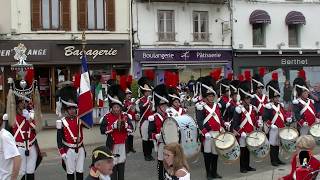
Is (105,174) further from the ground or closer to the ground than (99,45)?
closer to the ground

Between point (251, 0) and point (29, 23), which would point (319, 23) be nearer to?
point (251, 0)

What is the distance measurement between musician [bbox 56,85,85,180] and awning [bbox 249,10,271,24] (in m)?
23.4

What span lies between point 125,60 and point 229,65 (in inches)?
264

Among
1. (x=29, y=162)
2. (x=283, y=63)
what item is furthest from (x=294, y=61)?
(x=29, y=162)

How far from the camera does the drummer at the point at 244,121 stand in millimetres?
11398

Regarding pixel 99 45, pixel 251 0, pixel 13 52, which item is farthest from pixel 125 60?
pixel 251 0

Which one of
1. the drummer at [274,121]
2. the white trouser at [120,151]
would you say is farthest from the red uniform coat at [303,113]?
the white trouser at [120,151]

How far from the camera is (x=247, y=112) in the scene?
1153 centimetres

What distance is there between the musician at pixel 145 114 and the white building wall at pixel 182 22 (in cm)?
1414

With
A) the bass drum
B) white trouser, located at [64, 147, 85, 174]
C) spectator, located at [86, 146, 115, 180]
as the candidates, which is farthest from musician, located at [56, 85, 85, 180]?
spectator, located at [86, 146, 115, 180]

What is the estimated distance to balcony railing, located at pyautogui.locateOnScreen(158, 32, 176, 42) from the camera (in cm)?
2936

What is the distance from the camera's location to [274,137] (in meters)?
12.0

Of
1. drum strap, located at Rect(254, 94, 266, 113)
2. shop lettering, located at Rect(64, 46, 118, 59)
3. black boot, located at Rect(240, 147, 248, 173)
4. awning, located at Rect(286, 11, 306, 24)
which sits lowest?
black boot, located at Rect(240, 147, 248, 173)

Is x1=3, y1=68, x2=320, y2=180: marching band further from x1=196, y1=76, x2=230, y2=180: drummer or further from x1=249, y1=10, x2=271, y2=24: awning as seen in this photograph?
x1=249, y1=10, x2=271, y2=24: awning
